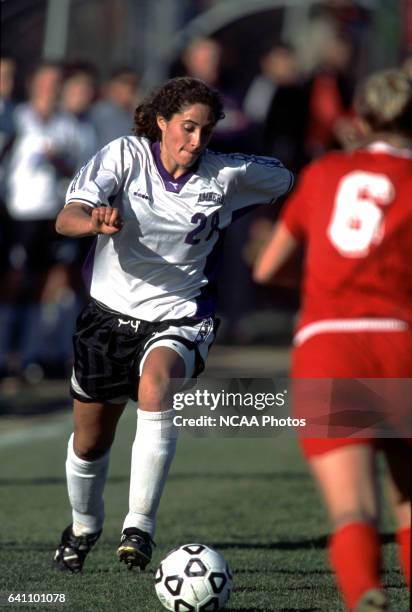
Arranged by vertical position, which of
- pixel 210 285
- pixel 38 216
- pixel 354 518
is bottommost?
pixel 38 216

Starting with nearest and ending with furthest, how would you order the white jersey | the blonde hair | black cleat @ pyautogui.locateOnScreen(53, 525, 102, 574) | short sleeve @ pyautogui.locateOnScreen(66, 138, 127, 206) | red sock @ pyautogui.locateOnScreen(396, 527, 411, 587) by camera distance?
1. the blonde hair
2. red sock @ pyautogui.locateOnScreen(396, 527, 411, 587)
3. short sleeve @ pyautogui.locateOnScreen(66, 138, 127, 206)
4. the white jersey
5. black cleat @ pyautogui.locateOnScreen(53, 525, 102, 574)

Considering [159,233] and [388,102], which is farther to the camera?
[159,233]

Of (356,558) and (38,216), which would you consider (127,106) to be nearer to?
(38,216)

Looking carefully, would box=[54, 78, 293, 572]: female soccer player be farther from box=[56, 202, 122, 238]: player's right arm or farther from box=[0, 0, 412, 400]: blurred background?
box=[0, 0, 412, 400]: blurred background

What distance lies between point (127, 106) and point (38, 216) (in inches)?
55.5

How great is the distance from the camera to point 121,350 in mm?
5883

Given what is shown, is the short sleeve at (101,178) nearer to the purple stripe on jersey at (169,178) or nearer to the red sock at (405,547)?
the purple stripe on jersey at (169,178)

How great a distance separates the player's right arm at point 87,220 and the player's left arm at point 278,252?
106cm

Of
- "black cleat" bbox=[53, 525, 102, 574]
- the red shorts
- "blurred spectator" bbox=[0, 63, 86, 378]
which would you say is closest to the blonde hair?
the red shorts

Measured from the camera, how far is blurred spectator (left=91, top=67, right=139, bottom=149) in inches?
517

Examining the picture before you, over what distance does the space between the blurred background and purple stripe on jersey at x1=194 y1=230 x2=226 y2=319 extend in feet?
19.3

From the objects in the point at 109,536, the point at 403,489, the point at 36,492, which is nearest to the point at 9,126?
the point at 36,492

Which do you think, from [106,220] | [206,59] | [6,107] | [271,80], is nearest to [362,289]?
[106,220]

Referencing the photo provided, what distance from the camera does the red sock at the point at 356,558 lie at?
157 inches
